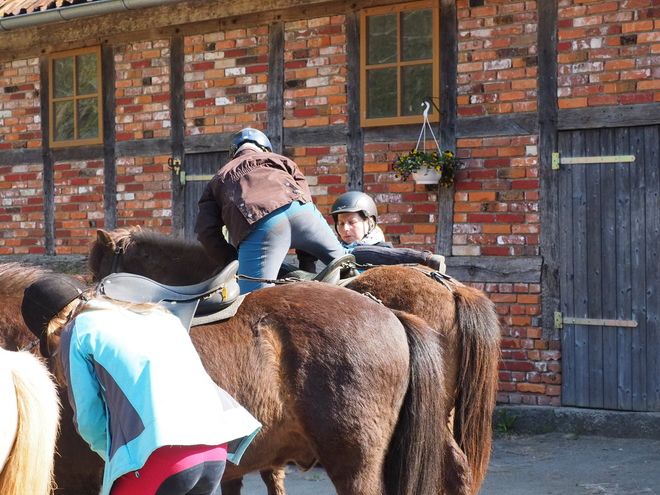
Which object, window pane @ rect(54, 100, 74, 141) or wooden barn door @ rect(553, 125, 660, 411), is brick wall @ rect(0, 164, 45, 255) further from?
wooden barn door @ rect(553, 125, 660, 411)

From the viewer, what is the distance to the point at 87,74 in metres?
9.23

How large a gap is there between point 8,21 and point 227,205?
5.38 metres

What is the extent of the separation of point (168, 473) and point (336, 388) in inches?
42.1

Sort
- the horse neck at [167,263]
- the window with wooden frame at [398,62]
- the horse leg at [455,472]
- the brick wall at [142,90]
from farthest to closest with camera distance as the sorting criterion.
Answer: the brick wall at [142,90], the window with wooden frame at [398,62], the horse neck at [167,263], the horse leg at [455,472]

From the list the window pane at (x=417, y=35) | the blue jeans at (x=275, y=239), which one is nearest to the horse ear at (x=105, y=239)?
the blue jeans at (x=275, y=239)

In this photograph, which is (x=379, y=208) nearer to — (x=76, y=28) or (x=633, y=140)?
(x=633, y=140)

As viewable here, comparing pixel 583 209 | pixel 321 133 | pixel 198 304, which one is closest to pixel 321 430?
pixel 198 304

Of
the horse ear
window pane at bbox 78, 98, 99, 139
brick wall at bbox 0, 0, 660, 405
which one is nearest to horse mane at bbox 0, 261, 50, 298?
the horse ear

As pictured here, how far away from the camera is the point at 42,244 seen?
943cm

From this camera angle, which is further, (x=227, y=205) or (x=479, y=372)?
(x=227, y=205)

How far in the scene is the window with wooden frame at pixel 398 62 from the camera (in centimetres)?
740

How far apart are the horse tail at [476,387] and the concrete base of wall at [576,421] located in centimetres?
282

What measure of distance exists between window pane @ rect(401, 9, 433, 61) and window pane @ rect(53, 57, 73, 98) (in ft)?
13.3

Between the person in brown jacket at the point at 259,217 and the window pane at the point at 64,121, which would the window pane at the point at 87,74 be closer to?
the window pane at the point at 64,121
